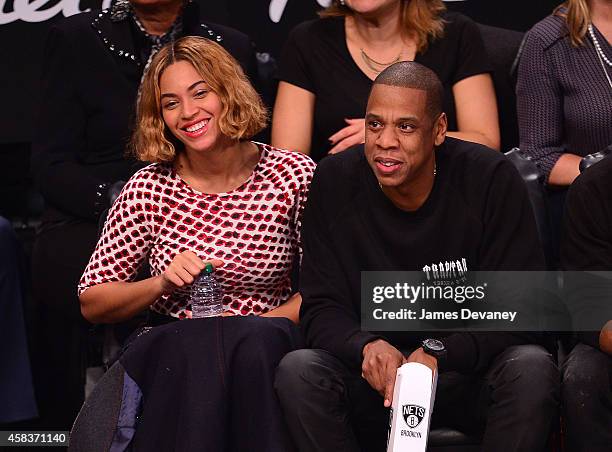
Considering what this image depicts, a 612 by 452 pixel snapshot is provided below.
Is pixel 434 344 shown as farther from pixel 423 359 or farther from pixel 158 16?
pixel 158 16

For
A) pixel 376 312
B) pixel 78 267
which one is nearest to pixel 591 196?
pixel 376 312

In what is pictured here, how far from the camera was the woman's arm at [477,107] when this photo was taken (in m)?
3.35

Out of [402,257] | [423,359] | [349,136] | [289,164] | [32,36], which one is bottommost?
[423,359]

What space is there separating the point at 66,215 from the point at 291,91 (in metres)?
0.74

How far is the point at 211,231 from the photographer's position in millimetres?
2896

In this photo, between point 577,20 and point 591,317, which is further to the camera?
point 577,20

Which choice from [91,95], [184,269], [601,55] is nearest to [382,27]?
[601,55]

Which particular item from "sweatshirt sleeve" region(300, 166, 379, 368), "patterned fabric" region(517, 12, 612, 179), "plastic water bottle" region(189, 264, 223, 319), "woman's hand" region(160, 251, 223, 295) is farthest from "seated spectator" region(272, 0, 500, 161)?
"woman's hand" region(160, 251, 223, 295)

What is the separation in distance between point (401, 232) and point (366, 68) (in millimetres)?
826

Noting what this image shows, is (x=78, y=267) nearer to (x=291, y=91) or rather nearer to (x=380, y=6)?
(x=291, y=91)

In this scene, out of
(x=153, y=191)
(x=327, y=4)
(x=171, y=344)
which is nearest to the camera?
(x=171, y=344)

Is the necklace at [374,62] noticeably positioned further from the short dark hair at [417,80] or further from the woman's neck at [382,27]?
the short dark hair at [417,80]

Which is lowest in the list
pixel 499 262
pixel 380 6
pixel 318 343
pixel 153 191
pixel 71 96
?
pixel 318 343

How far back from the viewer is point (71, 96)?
3475 mm
